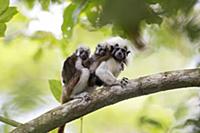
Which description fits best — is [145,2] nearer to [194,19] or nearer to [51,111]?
[194,19]

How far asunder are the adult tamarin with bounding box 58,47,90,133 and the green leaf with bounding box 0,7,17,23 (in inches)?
16.6

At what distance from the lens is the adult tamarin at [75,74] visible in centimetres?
176

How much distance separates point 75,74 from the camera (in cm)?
182

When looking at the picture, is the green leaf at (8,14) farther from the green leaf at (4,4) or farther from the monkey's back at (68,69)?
the monkey's back at (68,69)

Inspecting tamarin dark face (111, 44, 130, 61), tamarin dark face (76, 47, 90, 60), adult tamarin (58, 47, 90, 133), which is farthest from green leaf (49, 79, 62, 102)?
tamarin dark face (111, 44, 130, 61)

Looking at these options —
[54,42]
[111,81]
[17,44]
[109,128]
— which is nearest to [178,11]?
[111,81]

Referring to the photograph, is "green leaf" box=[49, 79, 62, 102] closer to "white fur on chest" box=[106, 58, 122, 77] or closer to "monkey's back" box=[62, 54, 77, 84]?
"monkey's back" box=[62, 54, 77, 84]

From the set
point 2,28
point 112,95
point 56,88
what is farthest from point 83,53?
point 112,95

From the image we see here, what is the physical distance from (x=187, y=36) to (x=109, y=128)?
8.24ft

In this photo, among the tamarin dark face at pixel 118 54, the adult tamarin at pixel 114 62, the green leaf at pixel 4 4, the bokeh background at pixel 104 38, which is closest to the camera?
the bokeh background at pixel 104 38

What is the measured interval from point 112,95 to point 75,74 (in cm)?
53

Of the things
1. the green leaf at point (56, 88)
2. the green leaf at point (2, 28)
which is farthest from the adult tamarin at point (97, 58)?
the green leaf at point (2, 28)

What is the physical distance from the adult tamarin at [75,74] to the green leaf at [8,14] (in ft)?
1.38

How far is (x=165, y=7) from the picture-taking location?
0.32m
